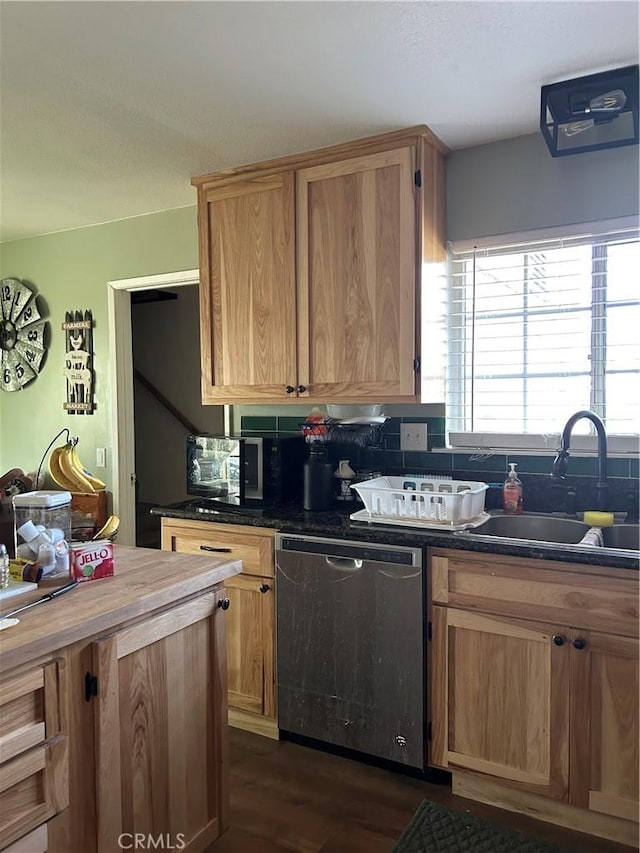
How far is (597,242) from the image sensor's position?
7.91 ft

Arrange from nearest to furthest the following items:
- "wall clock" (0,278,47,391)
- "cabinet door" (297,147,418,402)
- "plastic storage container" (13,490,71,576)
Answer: "plastic storage container" (13,490,71,576) → "cabinet door" (297,147,418,402) → "wall clock" (0,278,47,391)

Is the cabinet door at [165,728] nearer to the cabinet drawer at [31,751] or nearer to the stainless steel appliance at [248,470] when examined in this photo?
the cabinet drawer at [31,751]

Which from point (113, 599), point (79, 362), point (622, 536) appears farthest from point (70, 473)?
point (622, 536)

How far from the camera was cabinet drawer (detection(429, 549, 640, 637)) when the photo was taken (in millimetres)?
1858

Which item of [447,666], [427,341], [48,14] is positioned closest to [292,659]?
[447,666]

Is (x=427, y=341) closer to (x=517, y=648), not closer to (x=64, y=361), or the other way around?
(x=517, y=648)

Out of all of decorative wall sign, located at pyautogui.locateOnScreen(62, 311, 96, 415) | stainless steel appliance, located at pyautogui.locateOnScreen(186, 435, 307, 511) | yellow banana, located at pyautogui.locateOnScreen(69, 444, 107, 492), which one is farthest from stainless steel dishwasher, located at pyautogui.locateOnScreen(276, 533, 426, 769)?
decorative wall sign, located at pyautogui.locateOnScreen(62, 311, 96, 415)

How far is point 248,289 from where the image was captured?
2775 mm

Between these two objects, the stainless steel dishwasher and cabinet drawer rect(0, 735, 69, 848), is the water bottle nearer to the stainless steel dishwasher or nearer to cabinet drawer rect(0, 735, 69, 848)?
cabinet drawer rect(0, 735, 69, 848)

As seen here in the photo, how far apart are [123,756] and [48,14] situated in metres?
1.89

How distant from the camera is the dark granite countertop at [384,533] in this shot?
1876 mm

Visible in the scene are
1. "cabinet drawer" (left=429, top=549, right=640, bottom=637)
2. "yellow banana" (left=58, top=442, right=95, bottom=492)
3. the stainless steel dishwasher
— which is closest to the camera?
"cabinet drawer" (left=429, top=549, right=640, bottom=637)

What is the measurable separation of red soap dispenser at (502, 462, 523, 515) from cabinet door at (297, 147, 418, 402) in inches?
21.1

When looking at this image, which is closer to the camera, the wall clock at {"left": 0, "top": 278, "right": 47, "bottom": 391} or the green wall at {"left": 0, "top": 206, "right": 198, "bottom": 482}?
the green wall at {"left": 0, "top": 206, "right": 198, "bottom": 482}
